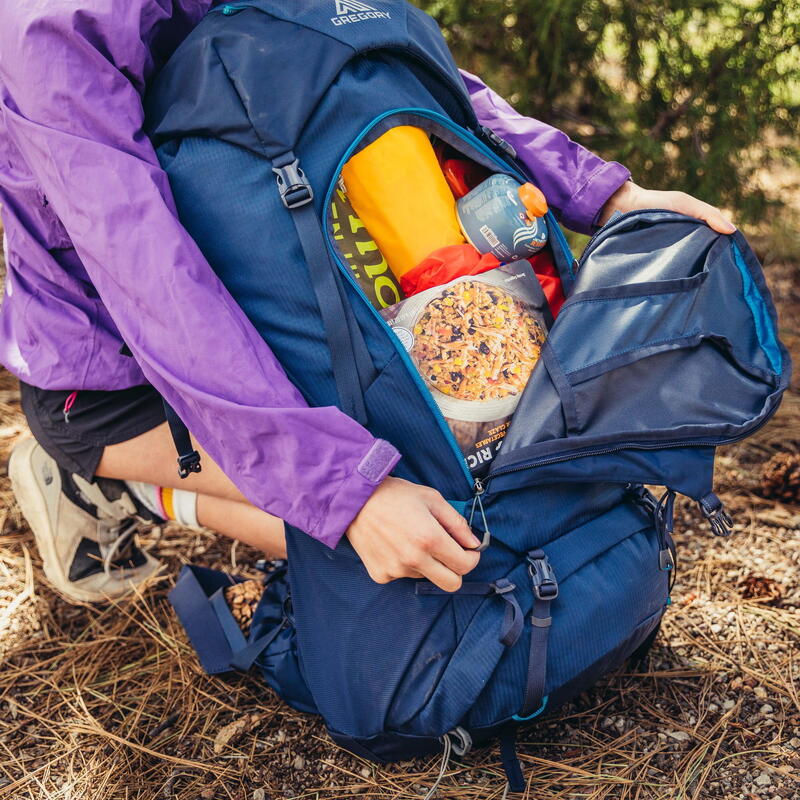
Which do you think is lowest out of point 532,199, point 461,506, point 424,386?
point 461,506

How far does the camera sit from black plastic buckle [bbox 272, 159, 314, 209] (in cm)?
119

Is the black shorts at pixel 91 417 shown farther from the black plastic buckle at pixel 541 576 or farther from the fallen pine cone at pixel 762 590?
the fallen pine cone at pixel 762 590

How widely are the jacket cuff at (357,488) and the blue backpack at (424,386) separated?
10 cm

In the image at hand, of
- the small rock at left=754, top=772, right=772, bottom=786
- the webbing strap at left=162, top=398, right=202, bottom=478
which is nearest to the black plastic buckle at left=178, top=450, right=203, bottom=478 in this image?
the webbing strap at left=162, top=398, right=202, bottom=478

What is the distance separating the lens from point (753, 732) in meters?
1.37

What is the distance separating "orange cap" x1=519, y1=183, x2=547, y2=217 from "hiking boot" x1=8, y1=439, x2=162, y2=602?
1094 millimetres

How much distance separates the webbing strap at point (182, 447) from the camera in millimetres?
1399

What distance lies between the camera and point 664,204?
4.83 feet

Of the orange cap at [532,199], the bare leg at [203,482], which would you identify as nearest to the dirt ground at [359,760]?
the bare leg at [203,482]

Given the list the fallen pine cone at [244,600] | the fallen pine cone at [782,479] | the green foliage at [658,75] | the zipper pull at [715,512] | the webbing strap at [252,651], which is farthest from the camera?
the green foliage at [658,75]

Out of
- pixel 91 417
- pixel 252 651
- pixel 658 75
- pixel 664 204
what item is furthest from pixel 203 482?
Answer: pixel 658 75

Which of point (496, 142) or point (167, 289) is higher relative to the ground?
point (496, 142)

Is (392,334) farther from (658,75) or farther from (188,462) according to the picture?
(658,75)

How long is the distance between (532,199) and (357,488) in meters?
0.58
